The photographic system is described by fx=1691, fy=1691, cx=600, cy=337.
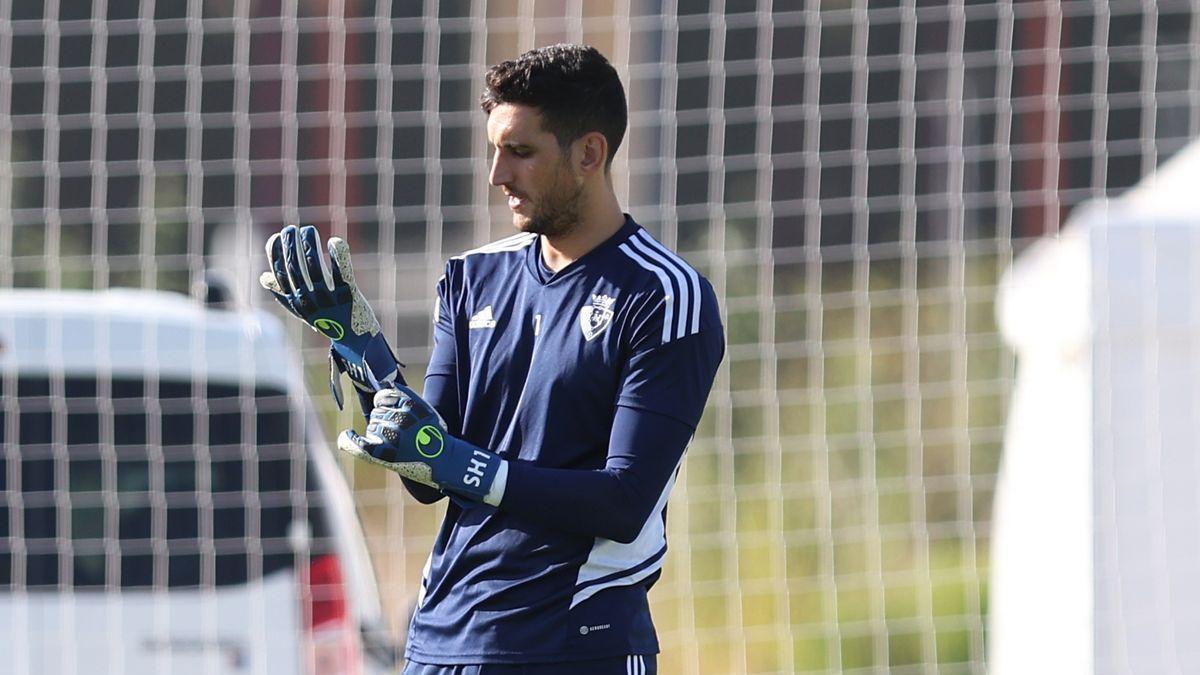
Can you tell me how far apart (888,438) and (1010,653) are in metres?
2.47

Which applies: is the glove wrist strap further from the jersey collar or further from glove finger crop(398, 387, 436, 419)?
the jersey collar

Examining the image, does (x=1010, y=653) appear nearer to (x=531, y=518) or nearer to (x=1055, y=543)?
(x=1055, y=543)

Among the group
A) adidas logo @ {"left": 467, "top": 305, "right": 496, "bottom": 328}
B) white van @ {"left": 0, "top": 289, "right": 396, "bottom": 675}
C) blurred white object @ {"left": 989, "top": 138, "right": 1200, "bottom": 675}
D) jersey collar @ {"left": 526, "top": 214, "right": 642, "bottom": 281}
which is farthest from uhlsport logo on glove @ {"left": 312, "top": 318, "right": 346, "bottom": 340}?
blurred white object @ {"left": 989, "top": 138, "right": 1200, "bottom": 675}

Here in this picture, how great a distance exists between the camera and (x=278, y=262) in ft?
9.38

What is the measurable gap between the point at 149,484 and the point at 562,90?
291 cm

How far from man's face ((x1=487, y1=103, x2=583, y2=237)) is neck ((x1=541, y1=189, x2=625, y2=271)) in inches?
1.7

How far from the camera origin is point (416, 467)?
2676 millimetres

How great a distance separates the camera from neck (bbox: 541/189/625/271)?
2861 mm

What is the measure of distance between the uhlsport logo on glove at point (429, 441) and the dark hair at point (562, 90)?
0.53 meters

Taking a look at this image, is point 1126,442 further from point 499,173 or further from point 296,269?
point 296,269

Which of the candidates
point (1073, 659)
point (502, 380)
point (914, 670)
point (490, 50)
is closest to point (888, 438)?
point (914, 670)

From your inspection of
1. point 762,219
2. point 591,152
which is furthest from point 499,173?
point 762,219

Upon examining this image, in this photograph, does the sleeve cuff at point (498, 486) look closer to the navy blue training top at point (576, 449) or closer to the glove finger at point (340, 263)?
the navy blue training top at point (576, 449)

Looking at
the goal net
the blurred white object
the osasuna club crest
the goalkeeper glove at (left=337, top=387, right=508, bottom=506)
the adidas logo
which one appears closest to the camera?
the goalkeeper glove at (left=337, top=387, right=508, bottom=506)
